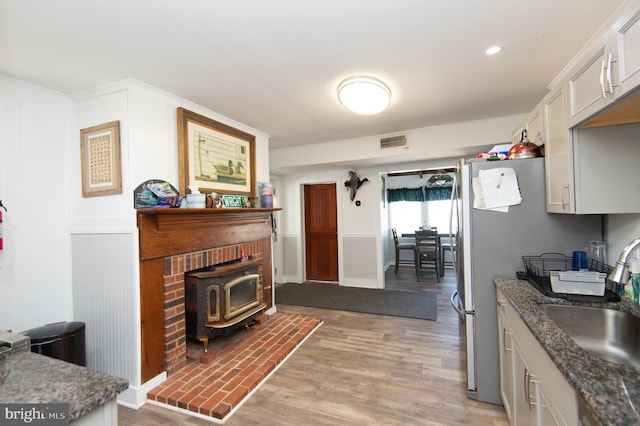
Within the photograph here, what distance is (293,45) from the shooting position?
169 cm

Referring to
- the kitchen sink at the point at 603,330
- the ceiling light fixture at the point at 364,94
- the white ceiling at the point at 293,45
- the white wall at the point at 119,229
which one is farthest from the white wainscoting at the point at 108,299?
the kitchen sink at the point at 603,330

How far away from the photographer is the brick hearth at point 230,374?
6.19 feet

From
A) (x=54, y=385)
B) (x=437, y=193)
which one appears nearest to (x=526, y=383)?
(x=54, y=385)

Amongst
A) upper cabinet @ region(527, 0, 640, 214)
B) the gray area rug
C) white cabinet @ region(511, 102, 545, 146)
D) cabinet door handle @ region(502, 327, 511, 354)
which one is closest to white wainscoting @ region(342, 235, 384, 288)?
the gray area rug

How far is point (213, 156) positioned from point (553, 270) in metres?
2.78

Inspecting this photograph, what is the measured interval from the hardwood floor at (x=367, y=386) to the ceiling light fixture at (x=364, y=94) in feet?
7.20

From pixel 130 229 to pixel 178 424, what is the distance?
133cm

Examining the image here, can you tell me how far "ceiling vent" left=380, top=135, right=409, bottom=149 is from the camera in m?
3.53

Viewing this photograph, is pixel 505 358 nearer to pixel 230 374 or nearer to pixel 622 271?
pixel 622 271

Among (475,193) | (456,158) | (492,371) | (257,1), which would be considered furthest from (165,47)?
(456,158)

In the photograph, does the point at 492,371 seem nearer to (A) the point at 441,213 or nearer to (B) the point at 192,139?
(B) the point at 192,139

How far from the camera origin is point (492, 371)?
189 centimetres

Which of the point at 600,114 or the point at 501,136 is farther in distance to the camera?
the point at 501,136

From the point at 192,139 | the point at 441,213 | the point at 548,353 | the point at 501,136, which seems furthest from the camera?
the point at 441,213
